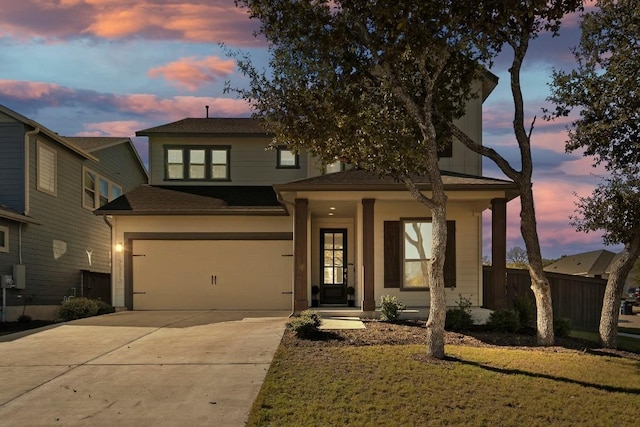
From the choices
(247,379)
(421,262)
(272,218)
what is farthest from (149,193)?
(247,379)

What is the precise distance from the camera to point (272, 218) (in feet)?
59.5

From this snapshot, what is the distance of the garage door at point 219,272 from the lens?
18.1 metres

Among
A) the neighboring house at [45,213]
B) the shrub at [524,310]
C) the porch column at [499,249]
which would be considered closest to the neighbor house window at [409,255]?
the porch column at [499,249]

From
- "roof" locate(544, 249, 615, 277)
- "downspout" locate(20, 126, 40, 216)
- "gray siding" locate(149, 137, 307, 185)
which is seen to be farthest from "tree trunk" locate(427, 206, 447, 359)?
"roof" locate(544, 249, 615, 277)

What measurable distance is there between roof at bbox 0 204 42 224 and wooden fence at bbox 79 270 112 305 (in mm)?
3873

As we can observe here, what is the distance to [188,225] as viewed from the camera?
18.1 m

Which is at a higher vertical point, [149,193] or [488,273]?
[149,193]

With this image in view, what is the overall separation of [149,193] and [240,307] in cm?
475

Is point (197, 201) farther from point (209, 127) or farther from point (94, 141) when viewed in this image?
point (94, 141)

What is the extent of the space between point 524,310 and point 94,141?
18184 mm

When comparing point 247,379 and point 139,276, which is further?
point 139,276

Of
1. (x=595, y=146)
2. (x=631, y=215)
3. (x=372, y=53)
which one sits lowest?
(x=631, y=215)

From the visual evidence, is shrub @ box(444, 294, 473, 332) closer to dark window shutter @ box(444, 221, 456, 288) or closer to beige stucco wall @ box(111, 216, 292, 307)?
dark window shutter @ box(444, 221, 456, 288)

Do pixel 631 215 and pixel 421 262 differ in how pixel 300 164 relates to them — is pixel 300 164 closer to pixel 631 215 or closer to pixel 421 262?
pixel 421 262
